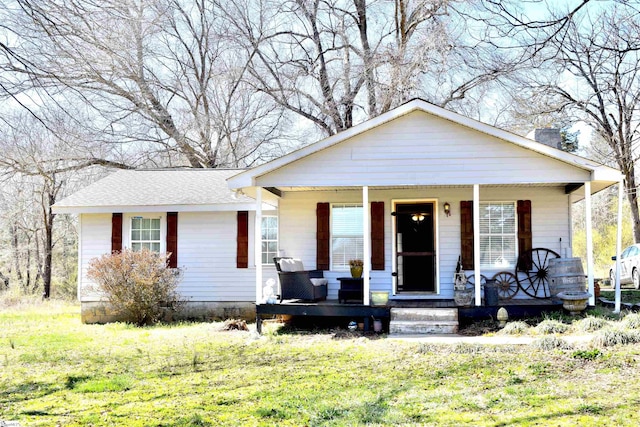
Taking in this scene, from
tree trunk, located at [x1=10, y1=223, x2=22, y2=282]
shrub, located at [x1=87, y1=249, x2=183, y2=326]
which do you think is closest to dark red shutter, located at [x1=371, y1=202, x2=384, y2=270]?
shrub, located at [x1=87, y1=249, x2=183, y2=326]

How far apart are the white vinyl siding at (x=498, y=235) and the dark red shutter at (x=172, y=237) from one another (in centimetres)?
664

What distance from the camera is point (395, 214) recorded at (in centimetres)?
1230

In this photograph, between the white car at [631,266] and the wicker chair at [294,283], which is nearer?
the wicker chair at [294,283]

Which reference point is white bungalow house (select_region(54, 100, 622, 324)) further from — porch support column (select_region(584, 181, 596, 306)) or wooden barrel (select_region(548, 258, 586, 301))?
wooden barrel (select_region(548, 258, 586, 301))

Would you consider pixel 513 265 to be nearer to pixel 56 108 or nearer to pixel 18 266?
pixel 56 108

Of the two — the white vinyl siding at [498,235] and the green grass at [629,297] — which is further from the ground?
the white vinyl siding at [498,235]

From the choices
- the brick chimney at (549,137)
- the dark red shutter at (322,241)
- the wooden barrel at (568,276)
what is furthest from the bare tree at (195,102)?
the wooden barrel at (568,276)

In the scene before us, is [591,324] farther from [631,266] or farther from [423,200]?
[631,266]

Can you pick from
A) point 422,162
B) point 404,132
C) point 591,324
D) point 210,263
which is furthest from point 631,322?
point 210,263

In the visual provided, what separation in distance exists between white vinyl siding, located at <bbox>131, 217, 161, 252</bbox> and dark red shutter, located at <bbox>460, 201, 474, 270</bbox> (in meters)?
6.78

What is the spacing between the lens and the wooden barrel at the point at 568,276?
11031mm

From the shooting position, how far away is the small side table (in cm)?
1123

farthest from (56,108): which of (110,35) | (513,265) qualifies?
(513,265)

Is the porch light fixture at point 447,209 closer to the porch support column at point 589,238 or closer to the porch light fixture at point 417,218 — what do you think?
the porch light fixture at point 417,218
